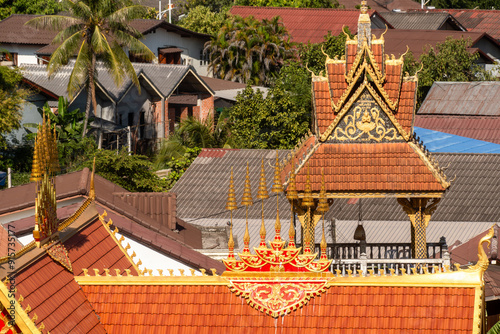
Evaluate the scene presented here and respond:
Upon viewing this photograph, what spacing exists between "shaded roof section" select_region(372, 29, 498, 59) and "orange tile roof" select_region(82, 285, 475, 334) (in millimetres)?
62284

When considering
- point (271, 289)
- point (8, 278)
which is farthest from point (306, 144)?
point (8, 278)

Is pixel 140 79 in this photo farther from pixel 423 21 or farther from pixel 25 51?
pixel 423 21

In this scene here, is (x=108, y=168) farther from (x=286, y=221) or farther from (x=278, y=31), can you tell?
(x=278, y=31)

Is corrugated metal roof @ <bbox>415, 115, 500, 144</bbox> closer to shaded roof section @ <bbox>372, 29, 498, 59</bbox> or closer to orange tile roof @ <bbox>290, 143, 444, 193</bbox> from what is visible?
shaded roof section @ <bbox>372, 29, 498, 59</bbox>

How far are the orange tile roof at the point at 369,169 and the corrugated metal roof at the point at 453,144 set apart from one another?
19608 millimetres

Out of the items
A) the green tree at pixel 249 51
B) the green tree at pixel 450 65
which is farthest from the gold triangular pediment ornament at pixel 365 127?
the green tree at pixel 249 51

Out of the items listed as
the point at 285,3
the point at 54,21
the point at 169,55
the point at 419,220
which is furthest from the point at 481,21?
the point at 419,220

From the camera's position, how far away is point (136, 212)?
24.9 m

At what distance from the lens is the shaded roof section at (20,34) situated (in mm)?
69125

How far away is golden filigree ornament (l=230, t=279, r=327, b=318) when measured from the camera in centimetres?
1508

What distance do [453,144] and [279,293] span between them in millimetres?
29682

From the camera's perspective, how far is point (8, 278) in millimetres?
13500

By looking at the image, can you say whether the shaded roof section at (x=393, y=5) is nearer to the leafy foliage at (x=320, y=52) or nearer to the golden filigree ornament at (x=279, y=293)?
the leafy foliage at (x=320, y=52)

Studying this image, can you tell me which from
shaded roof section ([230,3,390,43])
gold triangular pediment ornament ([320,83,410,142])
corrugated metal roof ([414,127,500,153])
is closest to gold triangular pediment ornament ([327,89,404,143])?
gold triangular pediment ornament ([320,83,410,142])
